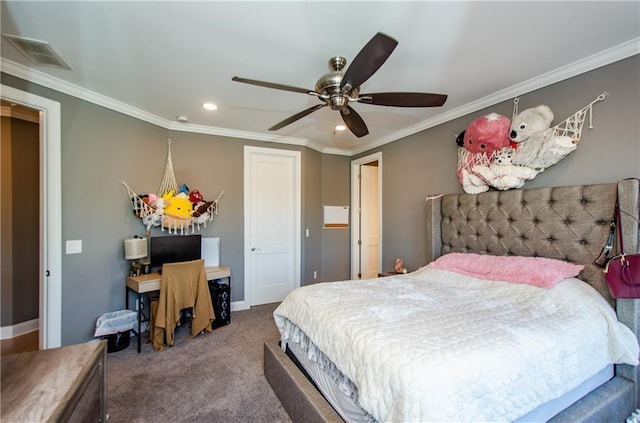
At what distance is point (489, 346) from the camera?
1172mm

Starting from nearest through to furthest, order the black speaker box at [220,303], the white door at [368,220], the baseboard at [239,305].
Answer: the black speaker box at [220,303] < the baseboard at [239,305] < the white door at [368,220]

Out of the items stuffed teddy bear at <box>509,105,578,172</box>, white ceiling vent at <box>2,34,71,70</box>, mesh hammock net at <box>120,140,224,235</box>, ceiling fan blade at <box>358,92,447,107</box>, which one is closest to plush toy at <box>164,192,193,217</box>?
→ mesh hammock net at <box>120,140,224,235</box>

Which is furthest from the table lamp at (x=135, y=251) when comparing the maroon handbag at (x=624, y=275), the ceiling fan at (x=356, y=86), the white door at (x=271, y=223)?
the maroon handbag at (x=624, y=275)

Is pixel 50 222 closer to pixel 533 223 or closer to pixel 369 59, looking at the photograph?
pixel 369 59

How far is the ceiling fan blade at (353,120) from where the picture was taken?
2021mm

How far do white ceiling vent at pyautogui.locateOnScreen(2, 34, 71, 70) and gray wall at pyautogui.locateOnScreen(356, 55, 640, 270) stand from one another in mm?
3455

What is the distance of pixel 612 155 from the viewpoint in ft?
6.30

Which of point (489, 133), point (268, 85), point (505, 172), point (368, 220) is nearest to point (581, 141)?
point (505, 172)

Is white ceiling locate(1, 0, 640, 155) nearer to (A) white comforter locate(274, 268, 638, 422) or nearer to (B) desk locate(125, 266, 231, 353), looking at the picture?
(A) white comforter locate(274, 268, 638, 422)

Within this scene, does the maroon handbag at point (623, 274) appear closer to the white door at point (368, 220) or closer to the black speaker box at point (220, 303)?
the white door at point (368, 220)

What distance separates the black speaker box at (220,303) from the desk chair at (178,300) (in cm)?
29

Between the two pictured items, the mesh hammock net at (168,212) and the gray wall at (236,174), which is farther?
the mesh hammock net at (168,212)

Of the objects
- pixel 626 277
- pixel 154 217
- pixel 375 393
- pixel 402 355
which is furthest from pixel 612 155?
pixel 154 217

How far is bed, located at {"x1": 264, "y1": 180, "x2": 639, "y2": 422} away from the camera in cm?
106
